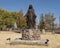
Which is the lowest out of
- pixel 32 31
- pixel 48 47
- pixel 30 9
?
pixel 48 47

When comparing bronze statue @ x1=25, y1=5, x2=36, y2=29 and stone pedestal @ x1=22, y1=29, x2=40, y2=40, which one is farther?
bronze statue @ x1=25, y1=5, x2=36, y2=29

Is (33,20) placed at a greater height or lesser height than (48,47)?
greater

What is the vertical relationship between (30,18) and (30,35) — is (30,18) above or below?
above

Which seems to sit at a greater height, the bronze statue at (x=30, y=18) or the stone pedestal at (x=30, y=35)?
the bronze statue at (x=30, y=18)

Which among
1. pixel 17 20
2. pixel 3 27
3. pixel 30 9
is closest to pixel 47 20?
pixel 17 20

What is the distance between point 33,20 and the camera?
720 inches

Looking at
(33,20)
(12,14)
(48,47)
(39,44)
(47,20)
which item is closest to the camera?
(48,47)

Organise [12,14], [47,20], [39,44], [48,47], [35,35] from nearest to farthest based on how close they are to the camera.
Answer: [48,47]
[39,44]
[35,35]
[47,20]
[12,14]

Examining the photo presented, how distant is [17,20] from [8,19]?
3522 millimetres

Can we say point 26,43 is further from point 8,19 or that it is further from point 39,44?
point 8,19

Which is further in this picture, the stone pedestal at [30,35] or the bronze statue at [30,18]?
the bronze statue at [30,18]

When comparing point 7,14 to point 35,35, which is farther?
point 7,14

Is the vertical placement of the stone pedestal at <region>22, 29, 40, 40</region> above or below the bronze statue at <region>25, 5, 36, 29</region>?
below

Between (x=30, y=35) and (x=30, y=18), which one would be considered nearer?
(x=30, y=35)
